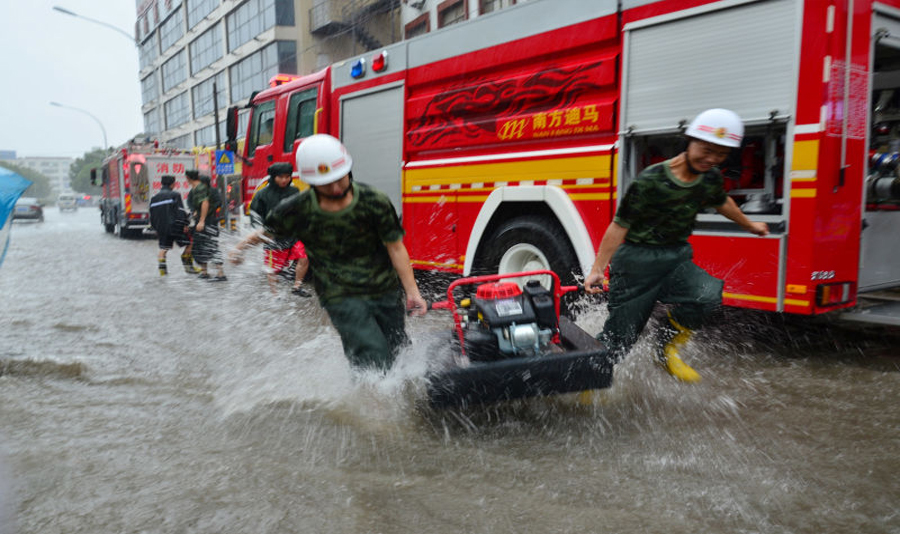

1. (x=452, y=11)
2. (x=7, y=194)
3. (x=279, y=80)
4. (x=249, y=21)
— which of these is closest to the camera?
(x=7, y=194)

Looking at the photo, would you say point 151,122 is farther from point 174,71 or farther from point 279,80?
point 279,80

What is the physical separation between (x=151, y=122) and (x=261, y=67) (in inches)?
1284

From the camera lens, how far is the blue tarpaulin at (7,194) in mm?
4613

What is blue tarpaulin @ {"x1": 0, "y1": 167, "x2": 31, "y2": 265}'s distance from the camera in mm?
4613

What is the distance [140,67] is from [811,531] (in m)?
78.7

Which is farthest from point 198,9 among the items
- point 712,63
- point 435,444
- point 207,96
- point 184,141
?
point 435,444

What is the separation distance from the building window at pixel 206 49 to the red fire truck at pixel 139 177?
20132 millimetres

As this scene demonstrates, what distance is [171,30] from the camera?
5650 cm

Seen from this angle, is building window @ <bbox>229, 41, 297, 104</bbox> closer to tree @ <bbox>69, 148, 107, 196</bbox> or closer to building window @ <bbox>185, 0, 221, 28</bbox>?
building window @ <bbox>185, 0, 221, 28</bbox>

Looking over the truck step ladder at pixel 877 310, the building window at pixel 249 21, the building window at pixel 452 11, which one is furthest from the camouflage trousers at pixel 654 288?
the building window at pixel 249 21

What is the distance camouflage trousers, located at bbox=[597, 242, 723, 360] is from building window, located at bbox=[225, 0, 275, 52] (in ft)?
115

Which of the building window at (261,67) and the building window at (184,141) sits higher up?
the building window at (261,67)

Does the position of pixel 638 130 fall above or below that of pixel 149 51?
below

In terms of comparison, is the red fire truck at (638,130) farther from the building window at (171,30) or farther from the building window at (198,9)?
the building window at (171,30)
